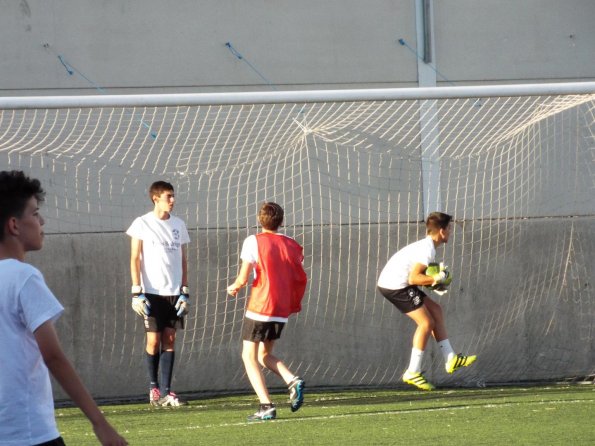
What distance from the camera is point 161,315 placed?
30.8 feet

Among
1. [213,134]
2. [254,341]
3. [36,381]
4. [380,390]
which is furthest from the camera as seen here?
[213,134]

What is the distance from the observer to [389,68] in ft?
42.1

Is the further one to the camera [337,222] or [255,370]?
[337,222]

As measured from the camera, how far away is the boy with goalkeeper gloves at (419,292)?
9750 millimetres

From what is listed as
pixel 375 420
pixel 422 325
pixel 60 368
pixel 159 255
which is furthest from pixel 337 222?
pixel 60 368

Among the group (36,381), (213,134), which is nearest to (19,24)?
(213,134)

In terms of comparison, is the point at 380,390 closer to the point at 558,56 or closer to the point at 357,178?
the point at 357,178

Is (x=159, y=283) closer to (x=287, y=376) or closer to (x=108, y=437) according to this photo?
(x=287, y=376)

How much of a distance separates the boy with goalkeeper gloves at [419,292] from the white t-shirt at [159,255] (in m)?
1.94

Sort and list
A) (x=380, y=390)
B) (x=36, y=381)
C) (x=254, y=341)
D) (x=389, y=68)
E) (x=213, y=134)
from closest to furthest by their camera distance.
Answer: (x=36, y=381) < (x=254, y=341) < (x=380, y=390) < (x=213, y=134) < (x=389, y=68)

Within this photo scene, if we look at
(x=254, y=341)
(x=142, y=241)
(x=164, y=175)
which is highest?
(x=164, y=175)

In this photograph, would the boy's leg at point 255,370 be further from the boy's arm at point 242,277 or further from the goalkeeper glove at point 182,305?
the goalkeeper glove at point 182,305

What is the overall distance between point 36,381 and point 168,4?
939 cm

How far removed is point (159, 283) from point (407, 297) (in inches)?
87.8
